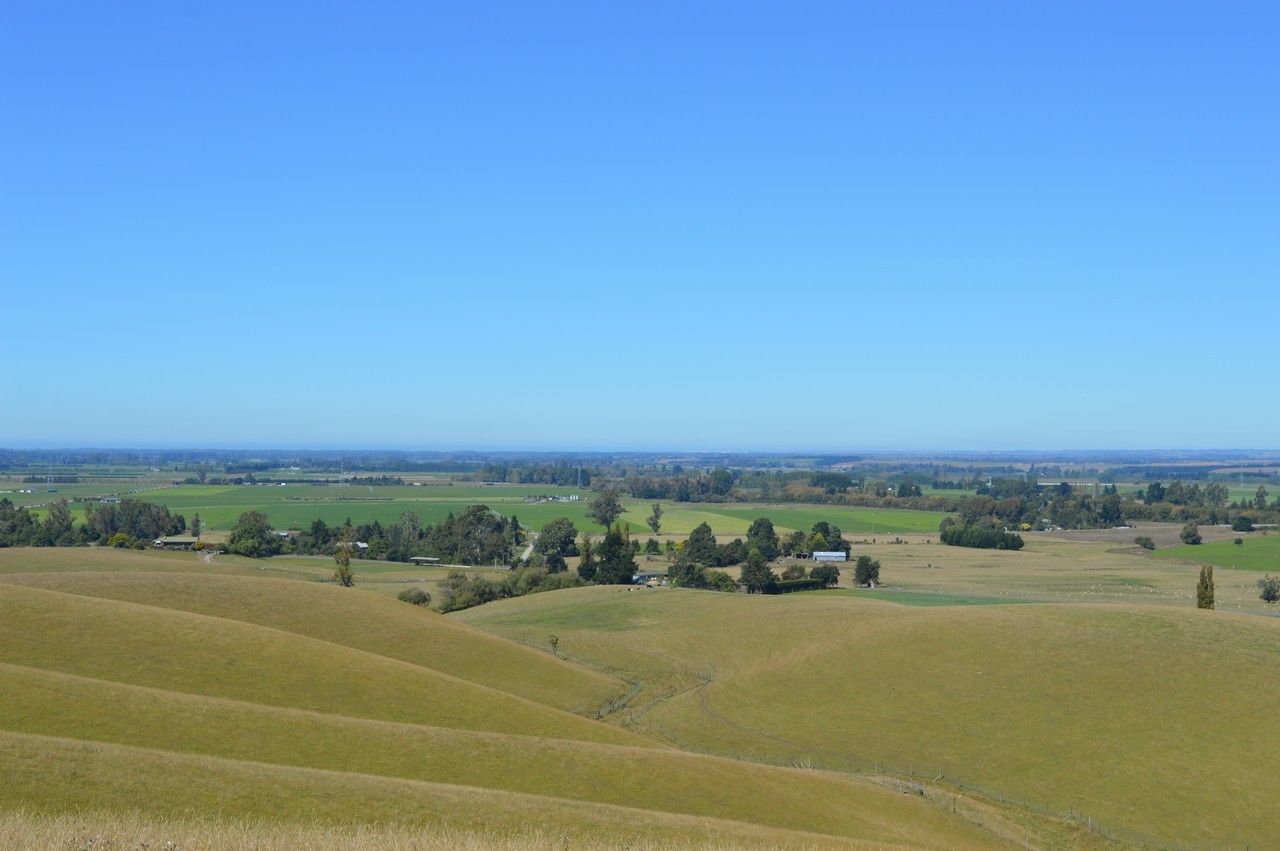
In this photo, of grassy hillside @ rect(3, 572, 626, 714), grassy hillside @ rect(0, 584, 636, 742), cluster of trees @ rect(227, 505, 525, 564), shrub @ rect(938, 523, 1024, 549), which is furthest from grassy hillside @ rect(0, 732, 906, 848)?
shrub @ rect(938, 523, 1024, 549)

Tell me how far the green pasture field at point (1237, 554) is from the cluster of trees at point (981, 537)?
19314mm

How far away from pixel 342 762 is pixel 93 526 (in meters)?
144

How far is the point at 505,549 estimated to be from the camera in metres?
151

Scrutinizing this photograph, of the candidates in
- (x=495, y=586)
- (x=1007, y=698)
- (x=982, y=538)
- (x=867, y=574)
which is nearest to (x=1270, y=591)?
(x=867, y=574)

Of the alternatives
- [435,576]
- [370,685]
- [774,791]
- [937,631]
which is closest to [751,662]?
[937,631]

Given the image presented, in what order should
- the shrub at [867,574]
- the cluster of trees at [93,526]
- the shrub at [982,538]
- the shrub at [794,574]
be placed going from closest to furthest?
the shrub at [794,574] → the shrub at [867,574] → the cluster of trees at [93,526] → the shrub at [982,538]

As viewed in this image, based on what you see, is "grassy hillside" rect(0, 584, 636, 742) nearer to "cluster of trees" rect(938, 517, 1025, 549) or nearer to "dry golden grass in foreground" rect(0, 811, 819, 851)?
"dry golden grass in foreground" rect(0, 811, 819, 851)

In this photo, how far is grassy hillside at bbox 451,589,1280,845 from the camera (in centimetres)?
4503

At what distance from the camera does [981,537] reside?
164 meters

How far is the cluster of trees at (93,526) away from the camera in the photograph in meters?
147

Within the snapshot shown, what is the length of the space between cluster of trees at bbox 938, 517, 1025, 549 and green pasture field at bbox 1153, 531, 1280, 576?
1931cm

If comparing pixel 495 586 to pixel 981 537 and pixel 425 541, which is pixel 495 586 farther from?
pixel 981 537

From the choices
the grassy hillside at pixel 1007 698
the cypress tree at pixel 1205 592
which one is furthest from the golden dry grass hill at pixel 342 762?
the cypress tree at pixel 1205 592

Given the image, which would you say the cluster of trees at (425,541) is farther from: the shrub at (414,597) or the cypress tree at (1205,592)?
the cypress tree at (1205,592)
